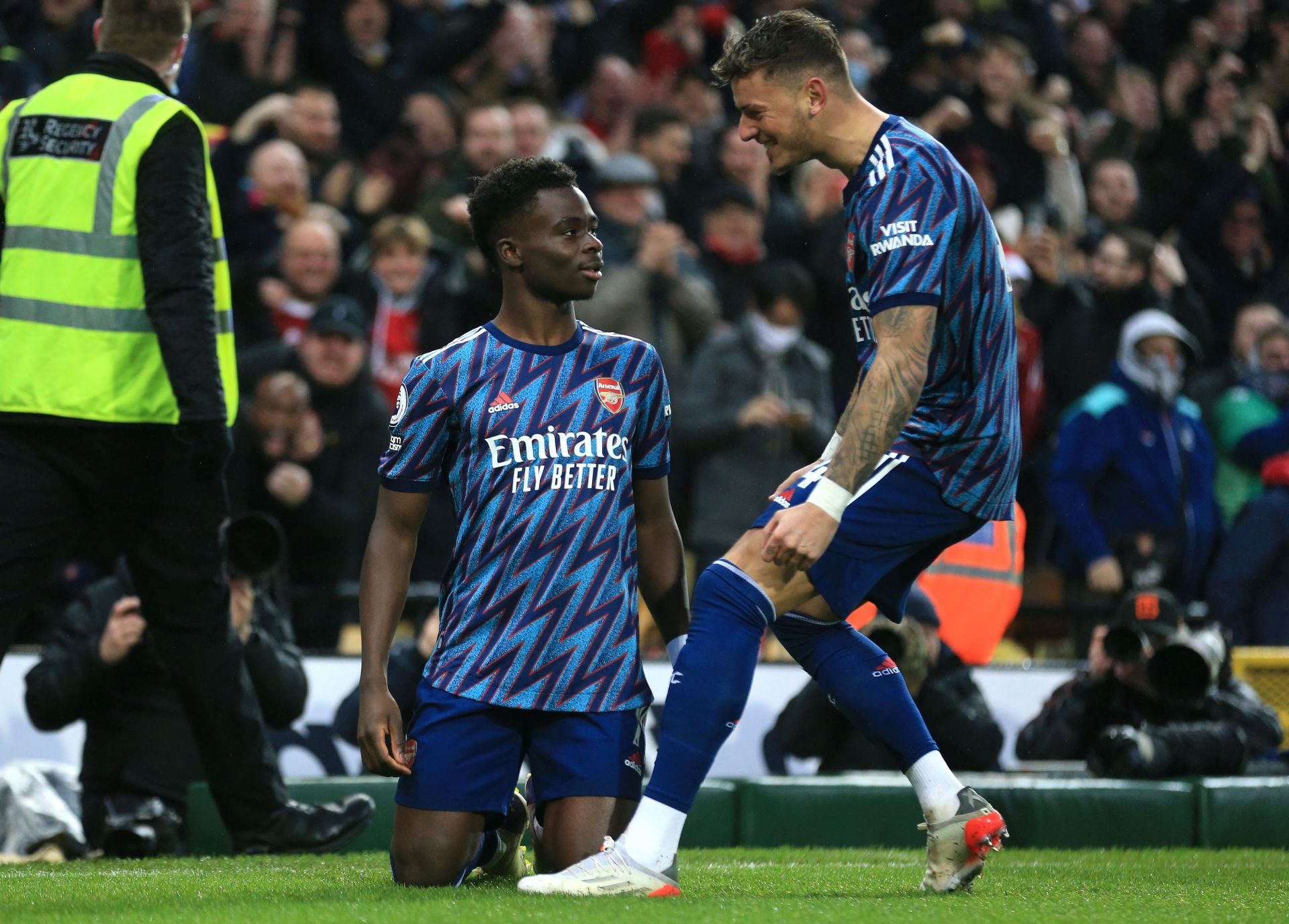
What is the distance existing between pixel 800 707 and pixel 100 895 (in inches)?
129

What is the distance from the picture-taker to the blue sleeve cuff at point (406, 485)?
4461 mm

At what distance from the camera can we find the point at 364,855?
5.64 metres

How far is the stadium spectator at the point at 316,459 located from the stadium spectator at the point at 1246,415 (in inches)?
183

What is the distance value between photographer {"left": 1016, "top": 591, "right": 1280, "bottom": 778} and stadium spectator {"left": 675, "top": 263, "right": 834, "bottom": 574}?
2.19 metres

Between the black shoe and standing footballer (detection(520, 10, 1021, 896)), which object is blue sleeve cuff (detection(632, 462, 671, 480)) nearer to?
standing footballer (detection(520, 10, 1021, 896))

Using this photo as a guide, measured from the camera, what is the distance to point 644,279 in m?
9.26

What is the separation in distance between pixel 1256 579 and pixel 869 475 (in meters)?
5.84

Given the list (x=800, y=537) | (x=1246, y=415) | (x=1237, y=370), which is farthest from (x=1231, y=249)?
(x=800, y=537)

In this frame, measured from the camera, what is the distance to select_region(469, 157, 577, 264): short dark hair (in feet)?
14.9

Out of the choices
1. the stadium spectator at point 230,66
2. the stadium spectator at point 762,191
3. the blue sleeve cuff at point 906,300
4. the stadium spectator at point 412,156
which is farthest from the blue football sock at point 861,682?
the stadium spectator at point 230,66

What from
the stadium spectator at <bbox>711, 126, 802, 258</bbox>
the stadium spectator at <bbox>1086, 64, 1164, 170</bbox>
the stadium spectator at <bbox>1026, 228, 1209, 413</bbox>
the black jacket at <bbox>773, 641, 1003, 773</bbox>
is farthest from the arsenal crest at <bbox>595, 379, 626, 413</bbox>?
the stadium spectator at <bbox>1086, 64, 1164, 170</bbox>

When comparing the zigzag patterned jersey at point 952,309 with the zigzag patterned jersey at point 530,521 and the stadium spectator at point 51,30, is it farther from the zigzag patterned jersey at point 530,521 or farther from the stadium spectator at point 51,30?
the stadium spectator at point 51,30

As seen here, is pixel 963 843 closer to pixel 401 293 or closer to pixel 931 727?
pixel 931 727

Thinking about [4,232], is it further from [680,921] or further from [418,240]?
[418,240]
